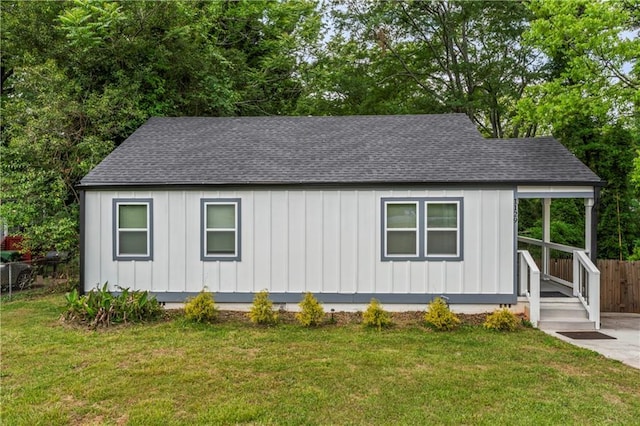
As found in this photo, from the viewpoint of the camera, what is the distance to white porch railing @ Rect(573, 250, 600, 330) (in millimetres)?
7367

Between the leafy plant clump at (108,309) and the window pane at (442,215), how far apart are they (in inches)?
229

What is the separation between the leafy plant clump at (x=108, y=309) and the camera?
7285 mm

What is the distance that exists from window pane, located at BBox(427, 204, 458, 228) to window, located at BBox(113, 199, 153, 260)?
5.85 meters

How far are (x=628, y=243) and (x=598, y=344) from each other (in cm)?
679

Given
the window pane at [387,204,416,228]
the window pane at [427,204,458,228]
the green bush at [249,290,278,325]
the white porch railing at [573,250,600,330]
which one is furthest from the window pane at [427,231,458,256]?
the green bush at [249,290,278,325]

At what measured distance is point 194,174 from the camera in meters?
8.38

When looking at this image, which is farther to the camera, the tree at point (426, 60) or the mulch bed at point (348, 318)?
the tree at point (426, 60)

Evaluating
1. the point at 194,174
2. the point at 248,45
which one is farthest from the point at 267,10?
the point at 194,174

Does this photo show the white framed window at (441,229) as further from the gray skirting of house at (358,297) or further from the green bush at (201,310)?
the green bush at (201,310)

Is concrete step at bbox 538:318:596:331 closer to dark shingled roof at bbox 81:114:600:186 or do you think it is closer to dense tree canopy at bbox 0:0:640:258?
dark shingled roof at bbox 81:114:600:186

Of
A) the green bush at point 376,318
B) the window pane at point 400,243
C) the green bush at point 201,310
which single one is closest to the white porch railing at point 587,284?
the window pane at point 400,243

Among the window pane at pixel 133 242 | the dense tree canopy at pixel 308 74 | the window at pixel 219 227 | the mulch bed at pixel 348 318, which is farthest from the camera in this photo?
the dense tree canopy at pixel 308 74

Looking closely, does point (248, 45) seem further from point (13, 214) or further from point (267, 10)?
point (13, 214)

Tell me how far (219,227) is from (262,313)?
6.97 feet
